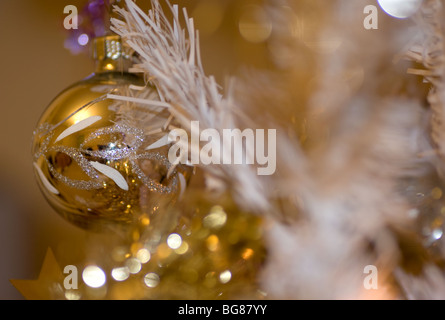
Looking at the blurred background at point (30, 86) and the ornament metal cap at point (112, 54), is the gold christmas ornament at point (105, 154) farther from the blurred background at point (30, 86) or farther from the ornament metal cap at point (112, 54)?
the blurred background at point (30, 86)

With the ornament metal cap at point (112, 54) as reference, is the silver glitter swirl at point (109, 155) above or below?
below

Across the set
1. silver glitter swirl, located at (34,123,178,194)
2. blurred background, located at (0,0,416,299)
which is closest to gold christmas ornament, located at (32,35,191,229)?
silver glitter swirl, located at (34,123,178,194)

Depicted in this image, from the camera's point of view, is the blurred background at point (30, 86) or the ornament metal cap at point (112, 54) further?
the blurred background at point (30, 86)

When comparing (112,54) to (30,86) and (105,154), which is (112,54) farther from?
(30,86)

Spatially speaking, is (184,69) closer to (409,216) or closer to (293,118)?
(293,118)

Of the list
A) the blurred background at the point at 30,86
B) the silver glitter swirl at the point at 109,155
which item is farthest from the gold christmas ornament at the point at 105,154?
the blurred background at the point at 30,86

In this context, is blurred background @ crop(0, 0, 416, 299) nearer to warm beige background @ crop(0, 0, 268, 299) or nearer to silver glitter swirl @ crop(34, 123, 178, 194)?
warm beige background @ crop(0, 0, 268, 299)
